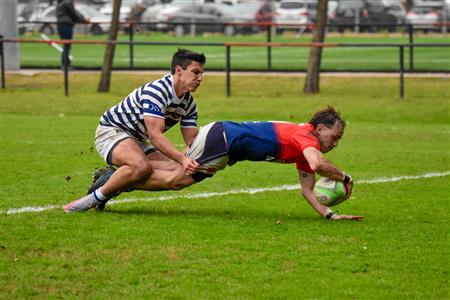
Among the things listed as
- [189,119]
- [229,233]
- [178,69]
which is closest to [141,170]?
[189,119]

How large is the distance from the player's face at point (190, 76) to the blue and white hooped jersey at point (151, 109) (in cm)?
12

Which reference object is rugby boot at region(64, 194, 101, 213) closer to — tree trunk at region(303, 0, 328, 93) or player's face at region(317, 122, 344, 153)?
player's face at region(317, 122, 344, 153)

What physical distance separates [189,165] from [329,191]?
1177mm

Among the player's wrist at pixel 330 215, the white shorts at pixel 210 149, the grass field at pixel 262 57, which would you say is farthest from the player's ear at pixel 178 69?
the grass field at pixel 262 57

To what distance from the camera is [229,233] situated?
870 cm

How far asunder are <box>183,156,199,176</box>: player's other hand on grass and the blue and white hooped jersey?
1.36ft

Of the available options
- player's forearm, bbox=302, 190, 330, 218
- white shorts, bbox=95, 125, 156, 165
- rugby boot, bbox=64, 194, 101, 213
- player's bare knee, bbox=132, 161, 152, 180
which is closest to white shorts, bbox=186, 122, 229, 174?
player's bare knee, bbox=132, 161, 152, 180

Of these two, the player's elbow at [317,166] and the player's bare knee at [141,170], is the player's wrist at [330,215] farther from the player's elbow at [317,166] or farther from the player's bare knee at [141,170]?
the player's bare knee at [141,170]

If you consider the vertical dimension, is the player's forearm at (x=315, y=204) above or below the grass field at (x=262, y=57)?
above

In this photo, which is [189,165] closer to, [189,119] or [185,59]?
[189,119]

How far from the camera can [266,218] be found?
958 centimetres

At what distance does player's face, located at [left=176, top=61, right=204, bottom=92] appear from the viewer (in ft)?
30.9

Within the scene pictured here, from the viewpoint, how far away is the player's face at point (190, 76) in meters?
9.41

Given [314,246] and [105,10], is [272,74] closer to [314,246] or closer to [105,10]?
[314,246]
